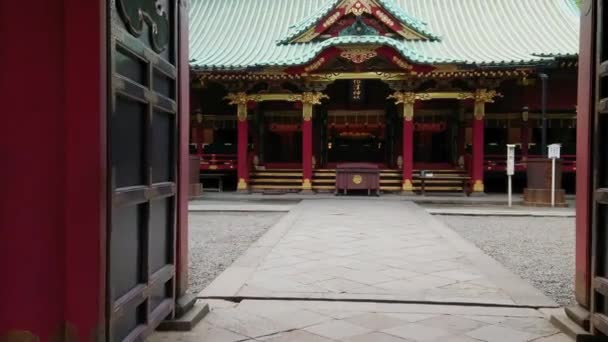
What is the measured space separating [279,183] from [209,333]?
13.8m

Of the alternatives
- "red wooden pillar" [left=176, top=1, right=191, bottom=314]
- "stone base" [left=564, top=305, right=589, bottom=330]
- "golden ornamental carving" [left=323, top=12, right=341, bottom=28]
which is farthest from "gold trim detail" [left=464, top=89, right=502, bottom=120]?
"red wooden pillar" [left=176, top=1, right=191, bottom=314]

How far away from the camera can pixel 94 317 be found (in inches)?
81.9

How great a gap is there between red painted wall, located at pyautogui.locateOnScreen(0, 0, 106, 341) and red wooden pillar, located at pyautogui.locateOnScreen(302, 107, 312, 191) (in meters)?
13.9

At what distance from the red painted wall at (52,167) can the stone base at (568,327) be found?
8.62ft

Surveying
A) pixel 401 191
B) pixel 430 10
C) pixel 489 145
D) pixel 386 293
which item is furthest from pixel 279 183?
pixel 386 293

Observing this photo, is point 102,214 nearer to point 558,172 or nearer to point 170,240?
point 170,240

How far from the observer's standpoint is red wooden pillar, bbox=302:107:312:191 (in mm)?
15945

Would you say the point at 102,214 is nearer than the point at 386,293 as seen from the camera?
Yes

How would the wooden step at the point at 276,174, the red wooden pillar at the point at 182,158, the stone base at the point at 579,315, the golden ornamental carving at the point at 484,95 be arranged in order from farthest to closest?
the wooden step at the point at 276,174, the golden ornamental carving at the point at 484,95, the red wooden pillar at the point at 182,158, the stone base at the point at 579,315

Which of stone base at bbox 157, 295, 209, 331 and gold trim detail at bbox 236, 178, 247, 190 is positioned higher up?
gold trim detail at bbox 236, 178, 247, 190

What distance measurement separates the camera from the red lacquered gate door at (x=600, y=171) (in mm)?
3002

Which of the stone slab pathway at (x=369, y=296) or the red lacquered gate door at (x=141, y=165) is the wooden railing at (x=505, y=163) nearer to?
the stone slab pathway at (x=369, y=296)

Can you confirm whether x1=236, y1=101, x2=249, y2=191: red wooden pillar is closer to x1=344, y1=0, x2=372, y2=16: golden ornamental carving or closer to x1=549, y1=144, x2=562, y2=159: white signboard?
x1=344, y1=0, x2=372, y2=16: golden ornamental carving

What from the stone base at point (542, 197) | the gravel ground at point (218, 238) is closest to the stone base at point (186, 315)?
the gravel ground at point (218, 238)
